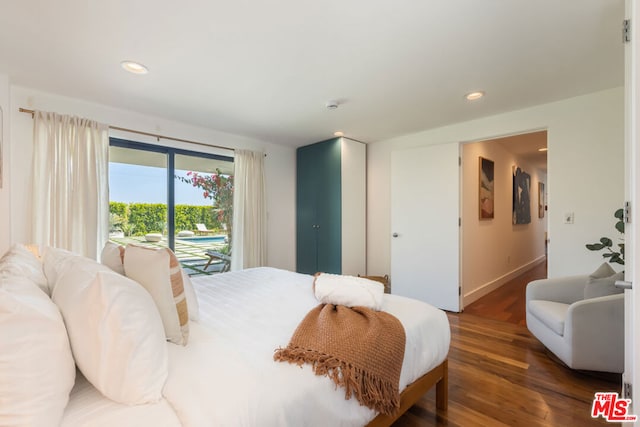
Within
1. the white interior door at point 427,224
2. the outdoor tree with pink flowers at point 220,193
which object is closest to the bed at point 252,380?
the white interior door at point 427,224

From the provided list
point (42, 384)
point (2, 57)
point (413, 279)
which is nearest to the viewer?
point (42, 384)

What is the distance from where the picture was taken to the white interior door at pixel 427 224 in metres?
3.53

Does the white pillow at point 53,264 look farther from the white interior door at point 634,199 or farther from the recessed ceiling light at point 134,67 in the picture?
the white interior door at point 634,199

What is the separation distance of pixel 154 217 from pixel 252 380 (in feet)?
Result: 10.1

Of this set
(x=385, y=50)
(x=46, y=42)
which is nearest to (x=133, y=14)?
(x=46, y=42)

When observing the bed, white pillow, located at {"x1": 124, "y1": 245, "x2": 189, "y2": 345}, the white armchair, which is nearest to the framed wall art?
the white armchair

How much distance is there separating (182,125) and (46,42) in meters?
1.67

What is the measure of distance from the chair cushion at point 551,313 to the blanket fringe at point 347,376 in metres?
1.85

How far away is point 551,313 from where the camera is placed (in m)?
2.29

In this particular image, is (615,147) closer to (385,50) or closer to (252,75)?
(385,50)

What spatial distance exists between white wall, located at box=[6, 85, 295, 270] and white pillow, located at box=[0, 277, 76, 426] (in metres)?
2.46

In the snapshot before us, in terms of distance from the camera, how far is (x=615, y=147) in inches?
100

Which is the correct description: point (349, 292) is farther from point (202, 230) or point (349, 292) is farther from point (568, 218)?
point (202, 230)

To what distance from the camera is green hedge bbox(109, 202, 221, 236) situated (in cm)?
319
